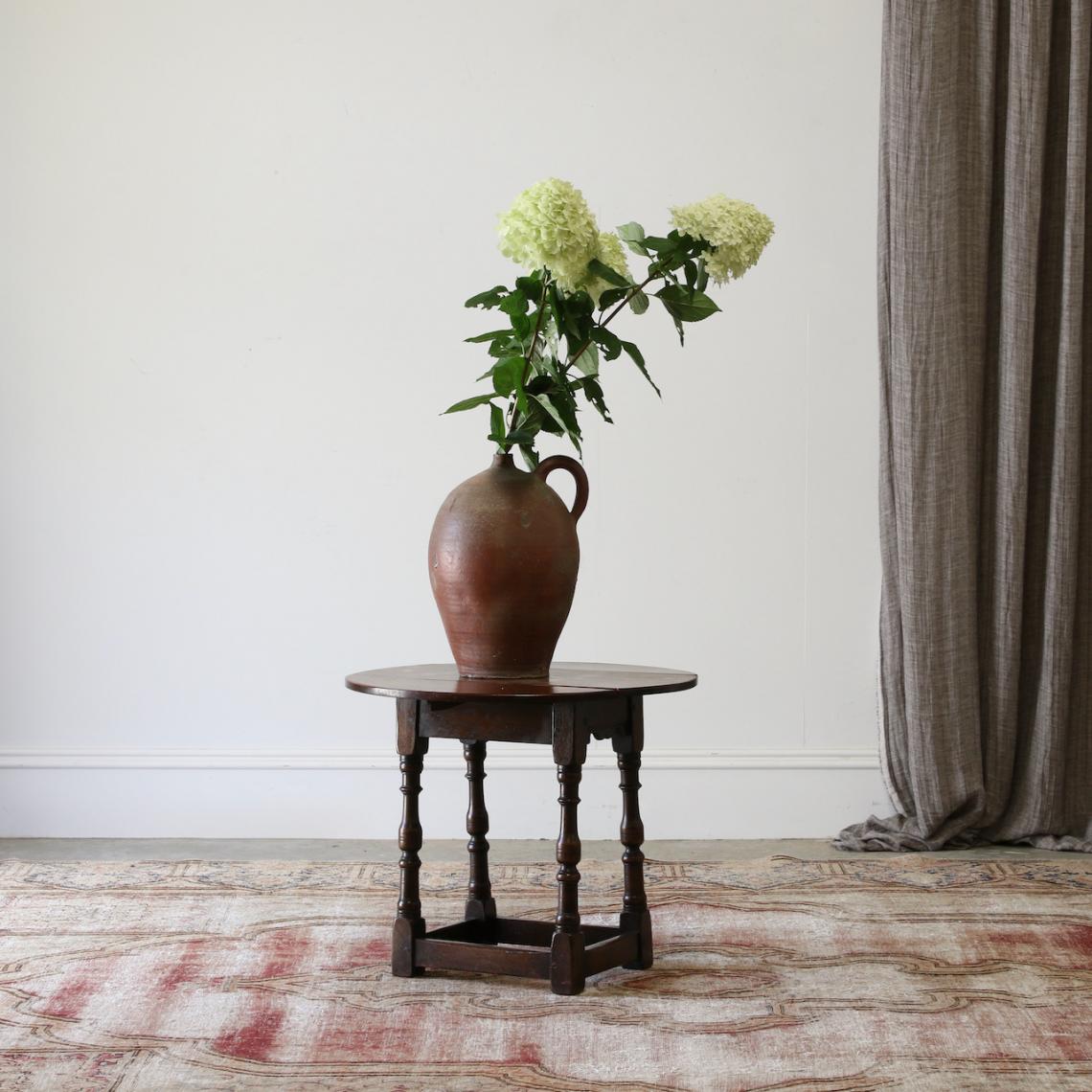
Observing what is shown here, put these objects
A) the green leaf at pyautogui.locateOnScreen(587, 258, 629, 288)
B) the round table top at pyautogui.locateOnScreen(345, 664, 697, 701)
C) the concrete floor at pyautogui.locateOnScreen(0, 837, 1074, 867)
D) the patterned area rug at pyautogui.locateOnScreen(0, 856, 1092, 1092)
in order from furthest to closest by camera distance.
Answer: the concrete floor at pyautogui.locateOnScreen(0, 837, 1074, 867), the green leaf at pyautogui.locateOnScreen(587, 258, 629, 288), the round table top at pyautogui.locateOnScreen(345, 664, 697, 701), the patterned area rug at pyautogui.locateOnScreen(0, 856, 1092, 1092)

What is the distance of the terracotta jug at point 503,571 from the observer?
6.79 feet

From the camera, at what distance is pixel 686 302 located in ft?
6.98

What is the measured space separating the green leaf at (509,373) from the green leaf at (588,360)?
90mm

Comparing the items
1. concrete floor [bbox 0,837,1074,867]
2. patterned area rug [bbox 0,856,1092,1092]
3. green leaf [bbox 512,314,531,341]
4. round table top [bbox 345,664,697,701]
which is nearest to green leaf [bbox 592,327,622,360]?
green leaf [bbox 512,314,531,341]

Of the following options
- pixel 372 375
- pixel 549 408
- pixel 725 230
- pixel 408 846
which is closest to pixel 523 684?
pixel 408 846

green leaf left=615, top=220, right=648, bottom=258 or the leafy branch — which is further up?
green leaf left=615, top=220, right=648, bottom=258

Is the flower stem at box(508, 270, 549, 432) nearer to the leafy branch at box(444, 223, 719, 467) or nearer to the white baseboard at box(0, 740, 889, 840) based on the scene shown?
the leafy branch at box(444, 223, 719, 467)

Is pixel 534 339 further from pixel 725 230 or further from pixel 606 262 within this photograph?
pixel 725 230

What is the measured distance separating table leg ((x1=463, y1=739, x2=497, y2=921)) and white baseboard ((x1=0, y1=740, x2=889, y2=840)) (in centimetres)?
97

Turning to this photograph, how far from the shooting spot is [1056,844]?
10.4ft

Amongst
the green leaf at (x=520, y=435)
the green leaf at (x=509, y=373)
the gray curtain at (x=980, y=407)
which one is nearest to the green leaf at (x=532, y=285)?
the green leaf at (x=509, y=373)

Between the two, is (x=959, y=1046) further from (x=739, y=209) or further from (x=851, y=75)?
(x=851, y=75)

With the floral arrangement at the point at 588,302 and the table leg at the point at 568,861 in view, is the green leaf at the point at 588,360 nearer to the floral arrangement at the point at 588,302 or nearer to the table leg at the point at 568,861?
the floral arrangement at the point at 588,302

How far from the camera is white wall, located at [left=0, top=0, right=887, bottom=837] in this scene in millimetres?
3348
